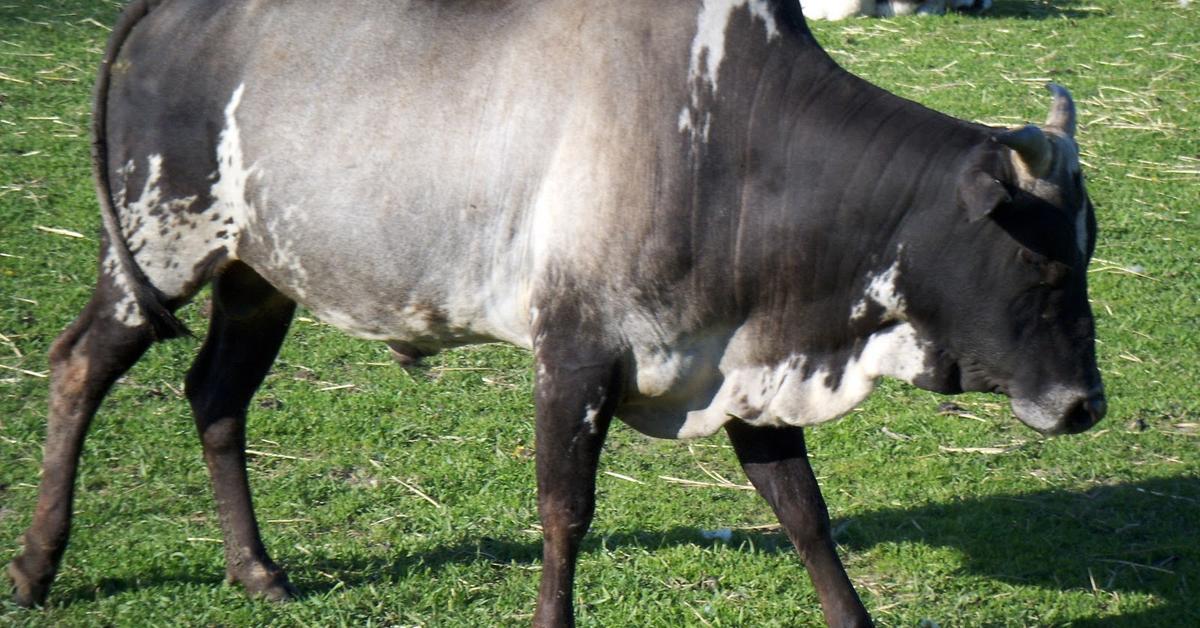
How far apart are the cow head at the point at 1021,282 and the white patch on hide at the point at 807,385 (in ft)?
0.25

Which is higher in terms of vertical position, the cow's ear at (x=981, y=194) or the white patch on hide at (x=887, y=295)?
the cow's ear at (x=981, y=194)

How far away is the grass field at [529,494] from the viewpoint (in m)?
4.60

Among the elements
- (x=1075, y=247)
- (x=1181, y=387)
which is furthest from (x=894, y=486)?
(x=1075, y=247)

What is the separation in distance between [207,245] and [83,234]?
3.28m

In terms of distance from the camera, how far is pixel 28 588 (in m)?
4.35

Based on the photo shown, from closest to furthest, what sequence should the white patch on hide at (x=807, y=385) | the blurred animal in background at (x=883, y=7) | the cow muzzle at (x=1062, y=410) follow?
the cow muzzle at (x=1062, y=410) → the white patch on hide at (x=807, y=385) → the blurred animal in background at (x=883, y=7)

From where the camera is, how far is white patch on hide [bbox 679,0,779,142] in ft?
12.2

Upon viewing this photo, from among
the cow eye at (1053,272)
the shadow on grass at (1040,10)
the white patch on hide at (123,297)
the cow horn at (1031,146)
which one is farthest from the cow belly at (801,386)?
the shadow on grass at (1040,10)

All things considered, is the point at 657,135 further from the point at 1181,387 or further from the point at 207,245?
the point at 1181,387

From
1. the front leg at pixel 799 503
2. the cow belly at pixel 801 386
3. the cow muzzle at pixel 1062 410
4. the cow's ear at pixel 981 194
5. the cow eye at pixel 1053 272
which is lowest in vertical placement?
the front leg at pixel 799 503

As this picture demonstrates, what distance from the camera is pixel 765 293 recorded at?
375cm

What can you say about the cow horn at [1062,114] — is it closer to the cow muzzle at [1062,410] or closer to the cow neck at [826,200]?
the cow neck at [826,200]

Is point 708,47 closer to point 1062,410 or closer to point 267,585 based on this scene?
point 1062,410

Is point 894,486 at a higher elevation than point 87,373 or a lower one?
lower
